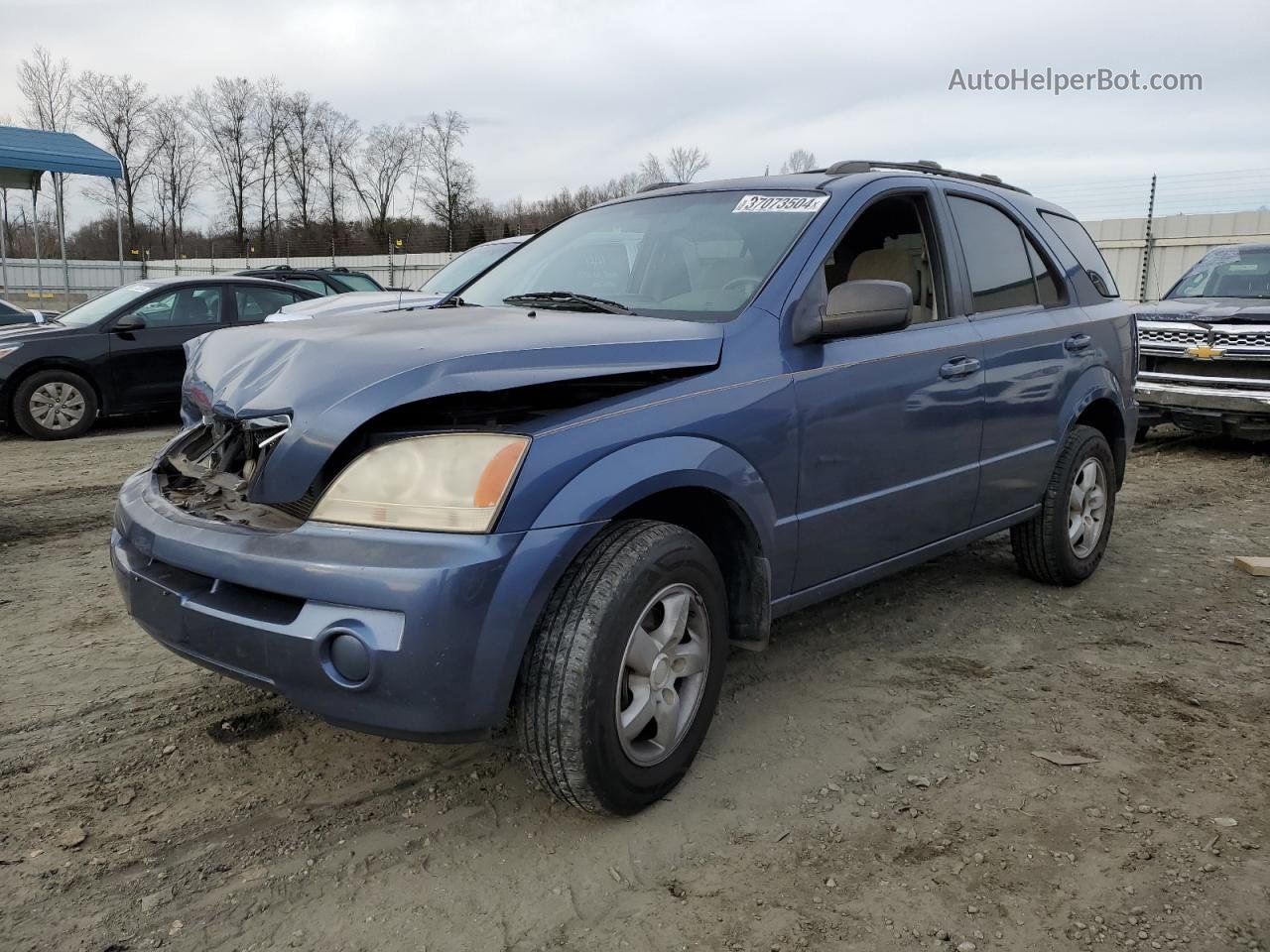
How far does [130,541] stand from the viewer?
2.72 metres

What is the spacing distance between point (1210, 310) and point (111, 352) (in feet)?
32.3

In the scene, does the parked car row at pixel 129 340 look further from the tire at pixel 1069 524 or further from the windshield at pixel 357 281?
the tire at pixel 1069 524

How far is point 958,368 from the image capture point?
366 cm

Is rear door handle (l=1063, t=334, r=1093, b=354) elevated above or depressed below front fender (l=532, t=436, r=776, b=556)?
above

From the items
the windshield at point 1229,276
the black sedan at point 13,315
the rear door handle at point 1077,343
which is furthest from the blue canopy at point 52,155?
the rear door handle at point 1077,343

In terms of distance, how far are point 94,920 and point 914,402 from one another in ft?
9.36

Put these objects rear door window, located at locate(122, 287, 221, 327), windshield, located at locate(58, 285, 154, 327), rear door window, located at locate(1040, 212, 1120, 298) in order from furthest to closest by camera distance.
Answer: rear door window, located at locate(122, 287, 221, 327) < windshield, located at locate(58, 285, 154, 327) < rear door window, located at locate(1040, 212, 1120, 298)

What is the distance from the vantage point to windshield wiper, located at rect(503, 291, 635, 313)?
3.28 meters

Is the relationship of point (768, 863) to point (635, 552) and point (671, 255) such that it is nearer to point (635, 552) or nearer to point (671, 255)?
point (635, 552)

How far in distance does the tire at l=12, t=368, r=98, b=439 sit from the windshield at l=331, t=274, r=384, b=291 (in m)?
3.62

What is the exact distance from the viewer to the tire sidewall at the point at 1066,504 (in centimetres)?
445

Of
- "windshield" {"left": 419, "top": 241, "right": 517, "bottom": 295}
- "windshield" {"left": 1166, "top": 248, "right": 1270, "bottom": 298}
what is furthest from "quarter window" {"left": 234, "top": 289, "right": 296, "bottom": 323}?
"windshield" {"left": 1166, "top": 248, "right": 1270, "bottom": 298}

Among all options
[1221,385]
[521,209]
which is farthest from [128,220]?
[1221,385]

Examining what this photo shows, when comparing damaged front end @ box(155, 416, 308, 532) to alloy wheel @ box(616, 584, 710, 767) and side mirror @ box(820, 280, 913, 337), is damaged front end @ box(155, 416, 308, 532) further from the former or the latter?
side mirror @ box(820, 280, 913, 337)
